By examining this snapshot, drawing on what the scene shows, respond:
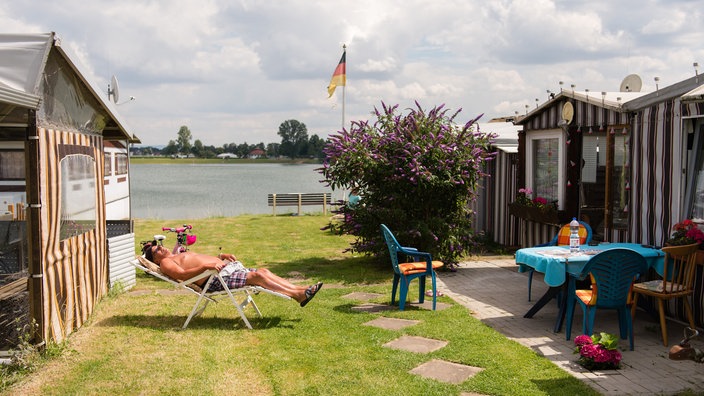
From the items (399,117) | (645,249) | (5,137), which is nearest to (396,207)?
(399,117)

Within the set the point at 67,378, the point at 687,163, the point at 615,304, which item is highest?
the point at 687,163

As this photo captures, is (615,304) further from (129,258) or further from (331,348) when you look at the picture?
(129,258)

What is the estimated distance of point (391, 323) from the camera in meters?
6.62

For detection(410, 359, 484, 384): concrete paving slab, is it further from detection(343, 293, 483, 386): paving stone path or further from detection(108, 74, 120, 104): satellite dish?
detection(108, 74, 120, 104): satellite dish

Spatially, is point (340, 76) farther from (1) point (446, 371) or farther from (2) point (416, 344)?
(1) point (446, 371)

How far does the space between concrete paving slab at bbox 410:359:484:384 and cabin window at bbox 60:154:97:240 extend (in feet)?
11.8

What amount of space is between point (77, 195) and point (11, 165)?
35.7 inches

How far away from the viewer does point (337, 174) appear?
9719 millimetres

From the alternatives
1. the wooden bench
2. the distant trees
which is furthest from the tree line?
the wooden bench

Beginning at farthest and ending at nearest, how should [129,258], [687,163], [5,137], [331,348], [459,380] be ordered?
[129,258]
[687,163]
[331,348]
[5,137]
[459,380]

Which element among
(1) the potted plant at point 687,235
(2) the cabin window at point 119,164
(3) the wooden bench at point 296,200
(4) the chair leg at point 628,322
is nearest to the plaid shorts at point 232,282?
(4) the chair leg at point 628,322

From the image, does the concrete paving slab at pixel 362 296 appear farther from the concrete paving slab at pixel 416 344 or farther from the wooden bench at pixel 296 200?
the wooden bench at pixel 296 200

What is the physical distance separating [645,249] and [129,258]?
645 centimetres

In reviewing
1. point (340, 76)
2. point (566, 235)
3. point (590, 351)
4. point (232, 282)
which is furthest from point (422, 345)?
point (340, 76)
